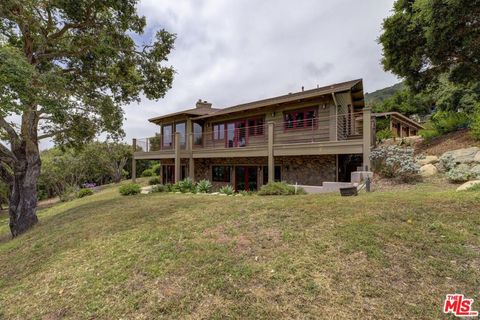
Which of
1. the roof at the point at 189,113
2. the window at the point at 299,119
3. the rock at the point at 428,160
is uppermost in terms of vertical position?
the roof at the point at 189,113

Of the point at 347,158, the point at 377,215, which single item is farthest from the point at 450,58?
the point at 377,215

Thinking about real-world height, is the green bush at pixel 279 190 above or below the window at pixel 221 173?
below

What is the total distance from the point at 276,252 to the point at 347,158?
10.6 metres

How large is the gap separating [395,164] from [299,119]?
583 cm

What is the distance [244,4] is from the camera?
10.6 metres

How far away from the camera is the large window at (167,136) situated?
2092 cm

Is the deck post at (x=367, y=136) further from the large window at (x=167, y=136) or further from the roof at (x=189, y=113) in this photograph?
the large window at (x=167, y=136)

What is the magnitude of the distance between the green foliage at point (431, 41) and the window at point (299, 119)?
486cm

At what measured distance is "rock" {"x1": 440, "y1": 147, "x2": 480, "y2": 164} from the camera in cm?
905

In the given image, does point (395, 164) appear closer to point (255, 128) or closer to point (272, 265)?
point (272, 265)

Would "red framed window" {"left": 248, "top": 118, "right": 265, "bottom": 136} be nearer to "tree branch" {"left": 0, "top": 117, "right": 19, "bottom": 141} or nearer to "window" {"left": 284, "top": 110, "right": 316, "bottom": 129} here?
"window" {"left": 284, "top": 110, "right": 316, "bottom": 129}

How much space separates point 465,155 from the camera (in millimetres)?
9258

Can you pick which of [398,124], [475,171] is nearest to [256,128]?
[475,171]

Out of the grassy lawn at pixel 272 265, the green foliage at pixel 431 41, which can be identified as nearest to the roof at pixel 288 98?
the green foliage at pixel 431 41
